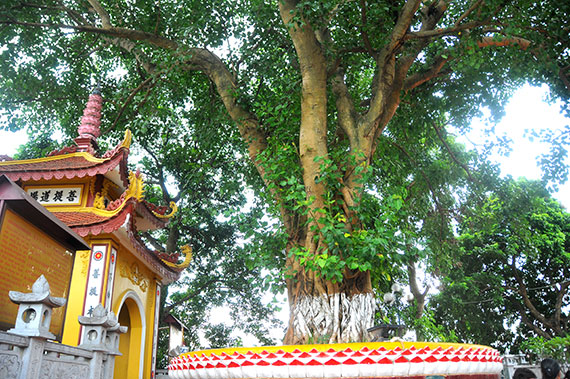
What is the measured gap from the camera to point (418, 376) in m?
4.11

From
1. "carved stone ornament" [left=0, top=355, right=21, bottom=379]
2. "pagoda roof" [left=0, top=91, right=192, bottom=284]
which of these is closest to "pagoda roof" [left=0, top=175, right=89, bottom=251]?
"carved stone ornament" [left=0, top=355, right=21, bottom=379]

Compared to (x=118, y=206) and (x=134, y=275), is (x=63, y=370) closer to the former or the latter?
(x=118, y=206)

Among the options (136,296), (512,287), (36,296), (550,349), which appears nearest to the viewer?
(36,296)

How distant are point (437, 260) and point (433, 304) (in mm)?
9455

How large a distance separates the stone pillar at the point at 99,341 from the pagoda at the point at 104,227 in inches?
79.3

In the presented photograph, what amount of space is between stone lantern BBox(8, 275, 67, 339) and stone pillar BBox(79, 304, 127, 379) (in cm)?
126

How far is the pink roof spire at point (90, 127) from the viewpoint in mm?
9211

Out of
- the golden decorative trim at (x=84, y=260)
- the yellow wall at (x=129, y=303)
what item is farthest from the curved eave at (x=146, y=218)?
the golden decorative trim at (x=84, y=260)

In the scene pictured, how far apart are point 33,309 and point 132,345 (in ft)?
19.2

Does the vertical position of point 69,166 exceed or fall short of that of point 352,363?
it exceeds it

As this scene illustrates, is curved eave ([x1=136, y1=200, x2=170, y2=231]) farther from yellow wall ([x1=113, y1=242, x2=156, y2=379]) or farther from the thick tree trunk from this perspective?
the thick tree trunk

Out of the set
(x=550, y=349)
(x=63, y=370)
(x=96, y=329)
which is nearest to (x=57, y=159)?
(x=96, y=329)

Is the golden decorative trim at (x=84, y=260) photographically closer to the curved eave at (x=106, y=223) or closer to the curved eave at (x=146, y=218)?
the curved eave at (x=106, y=223)

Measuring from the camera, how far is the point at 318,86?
7.52 metres
